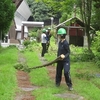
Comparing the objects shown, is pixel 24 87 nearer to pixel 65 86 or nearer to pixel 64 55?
pixel 65 86

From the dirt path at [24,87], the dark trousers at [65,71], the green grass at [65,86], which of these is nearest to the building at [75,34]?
the green grass at [65,86]

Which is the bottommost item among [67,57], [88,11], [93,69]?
[93,69]

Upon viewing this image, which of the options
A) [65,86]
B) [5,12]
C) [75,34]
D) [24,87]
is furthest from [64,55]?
[75,34]

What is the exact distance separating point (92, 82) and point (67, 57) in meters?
2.07

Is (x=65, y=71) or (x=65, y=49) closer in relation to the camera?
(x=65, y=71)

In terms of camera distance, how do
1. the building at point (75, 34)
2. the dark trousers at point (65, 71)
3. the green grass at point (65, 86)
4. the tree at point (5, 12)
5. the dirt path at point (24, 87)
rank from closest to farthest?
the dirt path at point (24, 87) → the green grass at point (65, 86) → the dark trousers at point (65, 71) → the tree at point (5, 12) → the building at point (75, 34)

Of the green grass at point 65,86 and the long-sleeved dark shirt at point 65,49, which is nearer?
the green grass at point 65,86

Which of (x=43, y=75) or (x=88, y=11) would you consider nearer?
(x=43, y=75)

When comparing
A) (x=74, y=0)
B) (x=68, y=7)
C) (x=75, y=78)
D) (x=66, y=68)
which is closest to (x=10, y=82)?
(x=66, y=68)

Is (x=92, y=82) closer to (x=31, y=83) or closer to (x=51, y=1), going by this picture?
(x=31, y=83)

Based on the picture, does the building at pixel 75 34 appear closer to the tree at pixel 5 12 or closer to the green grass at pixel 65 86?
the tree at pixel 5 12

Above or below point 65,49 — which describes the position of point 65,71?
below

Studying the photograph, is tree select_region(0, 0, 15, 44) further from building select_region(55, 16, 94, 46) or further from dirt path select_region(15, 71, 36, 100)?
building select_region(55, 16, 94, 46)

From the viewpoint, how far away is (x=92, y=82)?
12609mm
